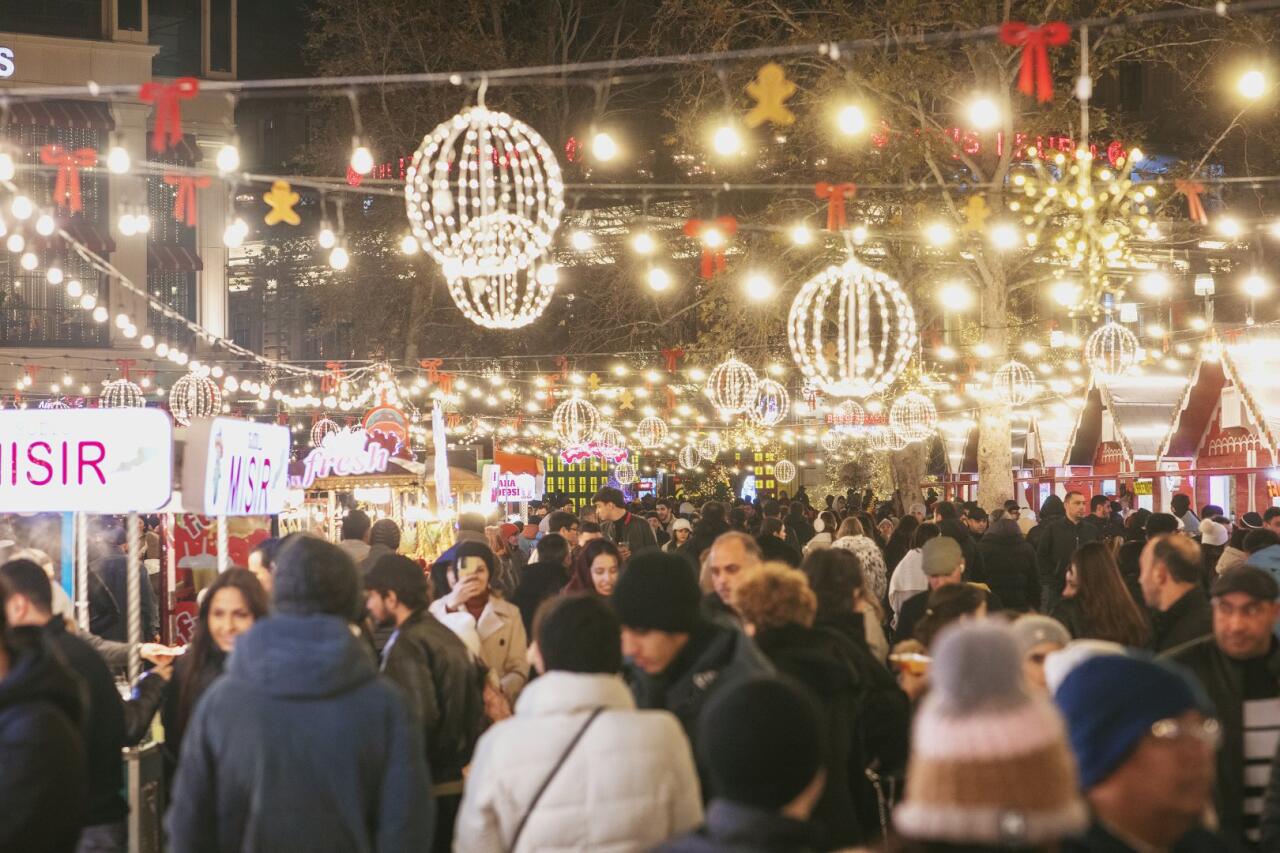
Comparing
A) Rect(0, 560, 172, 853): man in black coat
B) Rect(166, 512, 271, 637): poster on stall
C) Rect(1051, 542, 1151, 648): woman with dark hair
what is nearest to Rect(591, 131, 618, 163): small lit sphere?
Rect(166, 512, 271, 637): poster on stall

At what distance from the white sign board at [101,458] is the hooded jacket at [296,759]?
3.73 meters

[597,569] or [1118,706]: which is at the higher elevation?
[1118,706]

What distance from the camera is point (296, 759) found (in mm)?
3904

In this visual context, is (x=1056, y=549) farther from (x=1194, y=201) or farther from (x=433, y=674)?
(x=433, y=674)

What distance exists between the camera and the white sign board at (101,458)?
24.7 feet

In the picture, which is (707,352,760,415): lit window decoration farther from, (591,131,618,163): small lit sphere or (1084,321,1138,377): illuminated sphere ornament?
(591,131,618,163): small lit sphere

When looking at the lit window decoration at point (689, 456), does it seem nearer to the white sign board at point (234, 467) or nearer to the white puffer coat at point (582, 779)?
the white sign board at point (234, 467)

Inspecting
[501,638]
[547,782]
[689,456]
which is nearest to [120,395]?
[689,456]

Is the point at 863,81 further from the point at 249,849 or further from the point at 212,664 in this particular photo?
the point at 249,849

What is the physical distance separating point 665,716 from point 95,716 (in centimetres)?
219

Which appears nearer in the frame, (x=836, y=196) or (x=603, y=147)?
(x=603, y=147)

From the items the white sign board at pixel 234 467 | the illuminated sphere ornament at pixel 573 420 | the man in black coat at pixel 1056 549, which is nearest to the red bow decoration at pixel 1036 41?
the white sign board at pixel 234 467

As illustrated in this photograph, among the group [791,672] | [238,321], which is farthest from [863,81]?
[238,321]

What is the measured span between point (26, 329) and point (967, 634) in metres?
41.6
